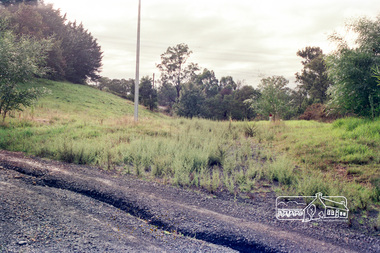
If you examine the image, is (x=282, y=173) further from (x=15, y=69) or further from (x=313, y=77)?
(x=313, y=77)

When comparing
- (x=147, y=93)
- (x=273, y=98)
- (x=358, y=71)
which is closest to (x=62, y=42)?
(x=147, y=93)

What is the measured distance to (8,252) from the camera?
352cm

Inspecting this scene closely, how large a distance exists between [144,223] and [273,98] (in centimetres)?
1760

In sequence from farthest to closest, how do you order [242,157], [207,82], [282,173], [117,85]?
1. [117,85]
2. [207,82]
3. [242,157]
4. [282,173]

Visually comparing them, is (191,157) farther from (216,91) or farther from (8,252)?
(216,91)

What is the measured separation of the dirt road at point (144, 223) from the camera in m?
3.93

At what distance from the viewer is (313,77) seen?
41.0 meters

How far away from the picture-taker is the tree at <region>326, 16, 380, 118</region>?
1254 cm

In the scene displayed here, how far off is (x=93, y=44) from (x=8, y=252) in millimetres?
52487

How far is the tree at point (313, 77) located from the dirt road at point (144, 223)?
36.7m

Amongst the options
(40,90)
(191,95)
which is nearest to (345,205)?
(40,90)

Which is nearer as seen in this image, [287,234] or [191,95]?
[287,234]

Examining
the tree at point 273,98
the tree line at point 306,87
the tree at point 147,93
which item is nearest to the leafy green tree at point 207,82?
the tree line at point 306,87

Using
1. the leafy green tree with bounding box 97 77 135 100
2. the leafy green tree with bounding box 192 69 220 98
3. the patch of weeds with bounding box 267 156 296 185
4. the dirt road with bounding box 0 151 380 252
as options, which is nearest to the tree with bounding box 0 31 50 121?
A: the dirt road with bounding box 0 151 380 252
